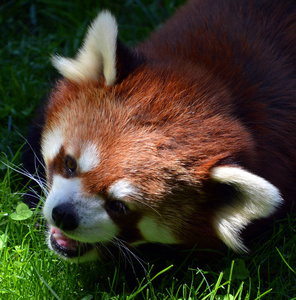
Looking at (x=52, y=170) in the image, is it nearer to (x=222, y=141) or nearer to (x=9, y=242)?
(x=9, y=242)

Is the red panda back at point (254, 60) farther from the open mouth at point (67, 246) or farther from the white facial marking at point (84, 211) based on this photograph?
the open mouth at point (67, 246)

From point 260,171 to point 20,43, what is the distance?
2572 millimetres

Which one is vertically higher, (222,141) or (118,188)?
(222,141)

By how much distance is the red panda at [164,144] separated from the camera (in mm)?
2387

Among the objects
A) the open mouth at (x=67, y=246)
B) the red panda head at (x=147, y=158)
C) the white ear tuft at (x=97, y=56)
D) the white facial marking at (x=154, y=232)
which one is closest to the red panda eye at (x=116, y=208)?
the red panda head at (x=147, y=158)

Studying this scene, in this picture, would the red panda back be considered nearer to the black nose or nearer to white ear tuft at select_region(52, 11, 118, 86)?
white ear tuft at select_region(52, 11, 118, 86)

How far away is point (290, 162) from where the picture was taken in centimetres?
282

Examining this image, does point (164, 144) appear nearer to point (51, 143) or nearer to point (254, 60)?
point (51, 143)

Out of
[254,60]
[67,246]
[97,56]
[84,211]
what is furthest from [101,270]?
[254,60]

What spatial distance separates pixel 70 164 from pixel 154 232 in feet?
1.73

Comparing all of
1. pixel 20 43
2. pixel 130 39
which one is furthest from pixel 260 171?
pixel 20 43

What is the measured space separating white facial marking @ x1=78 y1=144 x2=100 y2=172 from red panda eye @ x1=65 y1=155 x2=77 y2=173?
54 millimetres

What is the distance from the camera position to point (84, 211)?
2.41m

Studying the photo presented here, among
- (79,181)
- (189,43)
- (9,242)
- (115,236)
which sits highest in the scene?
(189,43)
